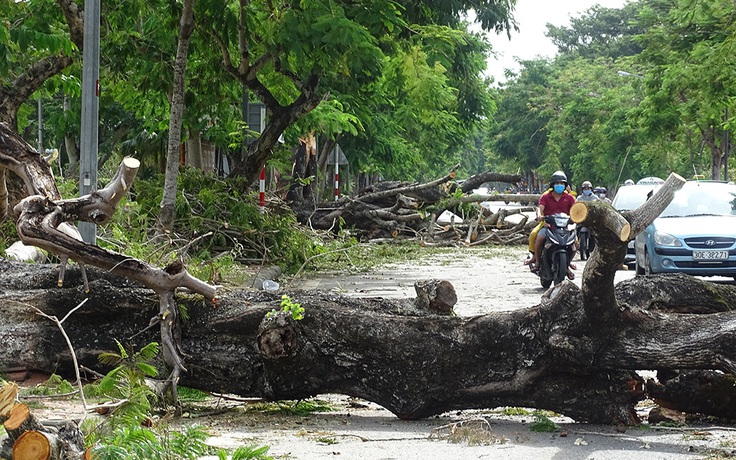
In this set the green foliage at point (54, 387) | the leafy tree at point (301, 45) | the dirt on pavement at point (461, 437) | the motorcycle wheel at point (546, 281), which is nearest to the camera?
the dirt on pavement at point (461, 437)

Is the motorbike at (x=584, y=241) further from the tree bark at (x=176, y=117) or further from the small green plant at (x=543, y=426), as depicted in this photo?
the small green plant at (x=543, y=426)

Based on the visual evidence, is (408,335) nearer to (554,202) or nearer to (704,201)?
(554,202)

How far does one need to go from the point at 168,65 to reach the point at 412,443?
1275cm

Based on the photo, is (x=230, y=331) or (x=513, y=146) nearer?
(x=230, y=331)

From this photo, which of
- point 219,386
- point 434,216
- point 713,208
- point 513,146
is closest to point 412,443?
point 219,386

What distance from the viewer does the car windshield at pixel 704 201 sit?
61.0 ft

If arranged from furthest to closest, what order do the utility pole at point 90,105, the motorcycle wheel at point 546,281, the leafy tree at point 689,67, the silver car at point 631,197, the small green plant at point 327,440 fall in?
1. the leafy tree at point 689,67
2. the silver car at point 631,197
3. the motorcycle wheel at point 546,281
4. the utility pole at point 90,105
5. the small green plant at point 327,440

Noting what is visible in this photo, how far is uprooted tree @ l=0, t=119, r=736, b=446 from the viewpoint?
6938 mm

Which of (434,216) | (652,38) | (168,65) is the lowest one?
(434,216)

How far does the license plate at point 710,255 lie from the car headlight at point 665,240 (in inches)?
11.8

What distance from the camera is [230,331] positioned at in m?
7.75

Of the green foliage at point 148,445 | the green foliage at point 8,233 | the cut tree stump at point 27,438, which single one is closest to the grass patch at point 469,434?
the green foliage at point 148,445

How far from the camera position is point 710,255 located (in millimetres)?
17094

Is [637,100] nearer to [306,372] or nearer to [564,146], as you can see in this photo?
[564,146]
